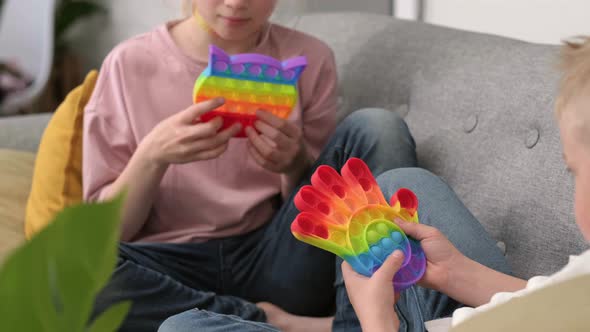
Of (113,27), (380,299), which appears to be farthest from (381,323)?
(113,27)

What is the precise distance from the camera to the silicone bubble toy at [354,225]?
0.89m

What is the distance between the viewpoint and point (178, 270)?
52.6 inches

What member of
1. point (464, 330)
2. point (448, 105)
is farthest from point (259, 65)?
point (464, 330)

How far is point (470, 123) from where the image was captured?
1.36 m

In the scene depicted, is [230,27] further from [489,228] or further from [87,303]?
[87,303]

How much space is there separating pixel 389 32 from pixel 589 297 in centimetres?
121

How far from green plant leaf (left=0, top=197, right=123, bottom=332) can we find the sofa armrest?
5.11 feet

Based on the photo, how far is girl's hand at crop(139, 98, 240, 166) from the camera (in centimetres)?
124

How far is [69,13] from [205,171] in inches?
92.2

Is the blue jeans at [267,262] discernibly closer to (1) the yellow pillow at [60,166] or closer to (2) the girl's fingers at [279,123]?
(2) the girl's fingers at [279,123]

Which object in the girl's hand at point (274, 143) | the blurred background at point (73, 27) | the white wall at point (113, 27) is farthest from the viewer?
the white wall at point (113, 27)

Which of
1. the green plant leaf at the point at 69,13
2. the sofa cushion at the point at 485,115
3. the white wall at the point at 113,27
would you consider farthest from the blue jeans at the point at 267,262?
the green plant leaf at the point at 69,13

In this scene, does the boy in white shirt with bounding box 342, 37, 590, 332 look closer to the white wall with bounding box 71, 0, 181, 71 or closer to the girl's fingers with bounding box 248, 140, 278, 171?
the girl's fingers with bounding box 248, 140, 278, 171

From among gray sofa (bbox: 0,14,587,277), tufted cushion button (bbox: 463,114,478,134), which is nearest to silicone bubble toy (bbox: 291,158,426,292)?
gray sofa (bbox: 0,14,587,277)
